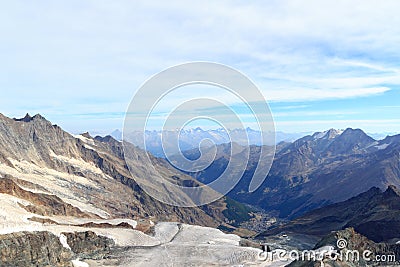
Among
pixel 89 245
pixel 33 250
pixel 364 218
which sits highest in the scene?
pixel 33 250

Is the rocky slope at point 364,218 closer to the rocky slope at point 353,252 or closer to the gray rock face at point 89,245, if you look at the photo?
the rocky slope at point 353,252

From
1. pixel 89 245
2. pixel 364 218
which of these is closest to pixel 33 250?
pixel 89 245

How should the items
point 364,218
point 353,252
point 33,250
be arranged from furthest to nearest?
point 364,218, point 353,252, point 33,250

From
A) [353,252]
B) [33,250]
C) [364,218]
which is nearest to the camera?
[33,250]

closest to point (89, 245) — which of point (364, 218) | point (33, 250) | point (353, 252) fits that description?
point (33, 250)

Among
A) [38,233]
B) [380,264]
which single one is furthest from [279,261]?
[38,233]

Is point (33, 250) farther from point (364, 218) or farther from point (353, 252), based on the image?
point (364, 218)

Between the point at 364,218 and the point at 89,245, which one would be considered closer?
the point at 89,245

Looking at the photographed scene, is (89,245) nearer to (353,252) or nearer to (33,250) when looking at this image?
(33,250)

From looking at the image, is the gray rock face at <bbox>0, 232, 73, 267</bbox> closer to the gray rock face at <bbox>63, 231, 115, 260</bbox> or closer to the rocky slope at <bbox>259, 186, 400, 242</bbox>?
the gray rock face at <bbox>63, 231, 115, 260</bbox>

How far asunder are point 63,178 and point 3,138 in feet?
108

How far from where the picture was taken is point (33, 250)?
58.3 meters

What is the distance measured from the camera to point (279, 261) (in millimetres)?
65312

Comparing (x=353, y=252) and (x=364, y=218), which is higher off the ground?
(x=353, y=252)
